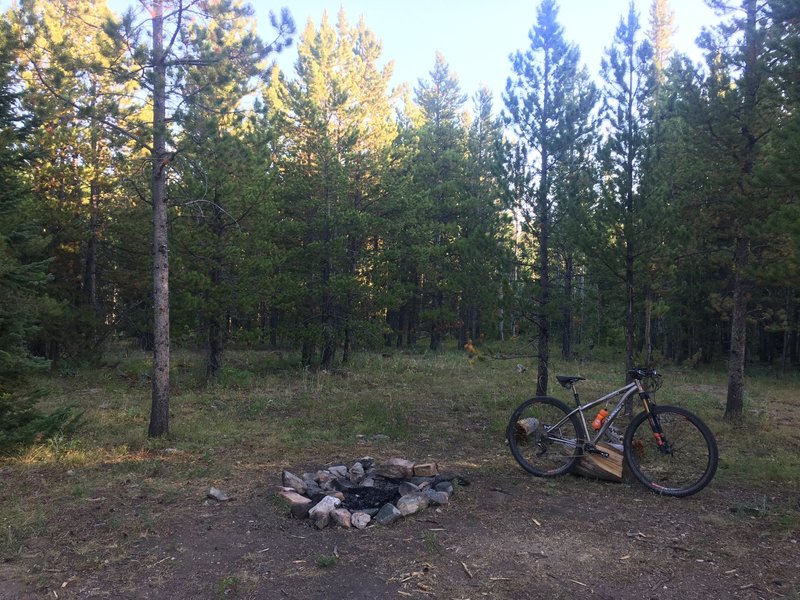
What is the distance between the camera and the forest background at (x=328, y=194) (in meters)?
7.82

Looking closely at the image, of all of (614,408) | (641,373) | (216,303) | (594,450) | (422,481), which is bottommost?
(422,481)

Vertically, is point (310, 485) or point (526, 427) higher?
point (526, 427)

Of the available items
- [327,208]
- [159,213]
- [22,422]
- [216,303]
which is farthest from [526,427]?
[327,208]

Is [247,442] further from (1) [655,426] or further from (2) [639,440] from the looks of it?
(1) [655,426]

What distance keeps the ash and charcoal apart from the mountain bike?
126cm

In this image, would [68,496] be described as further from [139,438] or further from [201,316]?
[201,316]

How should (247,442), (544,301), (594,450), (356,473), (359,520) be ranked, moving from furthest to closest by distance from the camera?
(544,301) < (247,442) < (356,473) < (594,450) < (359,520)

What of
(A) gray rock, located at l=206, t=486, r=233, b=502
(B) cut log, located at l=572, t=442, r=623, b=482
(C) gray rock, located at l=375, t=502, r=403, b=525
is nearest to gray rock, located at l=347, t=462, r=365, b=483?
(C) gray rock, located at l=375, t=502, r=403, b=525

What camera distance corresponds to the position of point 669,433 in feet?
18.6

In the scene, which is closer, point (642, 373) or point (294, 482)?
point (642, 373)

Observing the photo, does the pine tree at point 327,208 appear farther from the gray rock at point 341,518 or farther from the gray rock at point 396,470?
the gray rock at point 341,518

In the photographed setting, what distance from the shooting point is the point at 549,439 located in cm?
647

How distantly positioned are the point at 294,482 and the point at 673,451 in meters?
4.35

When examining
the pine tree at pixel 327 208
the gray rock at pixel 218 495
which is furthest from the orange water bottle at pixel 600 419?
the pine tree at pixel 327 208
